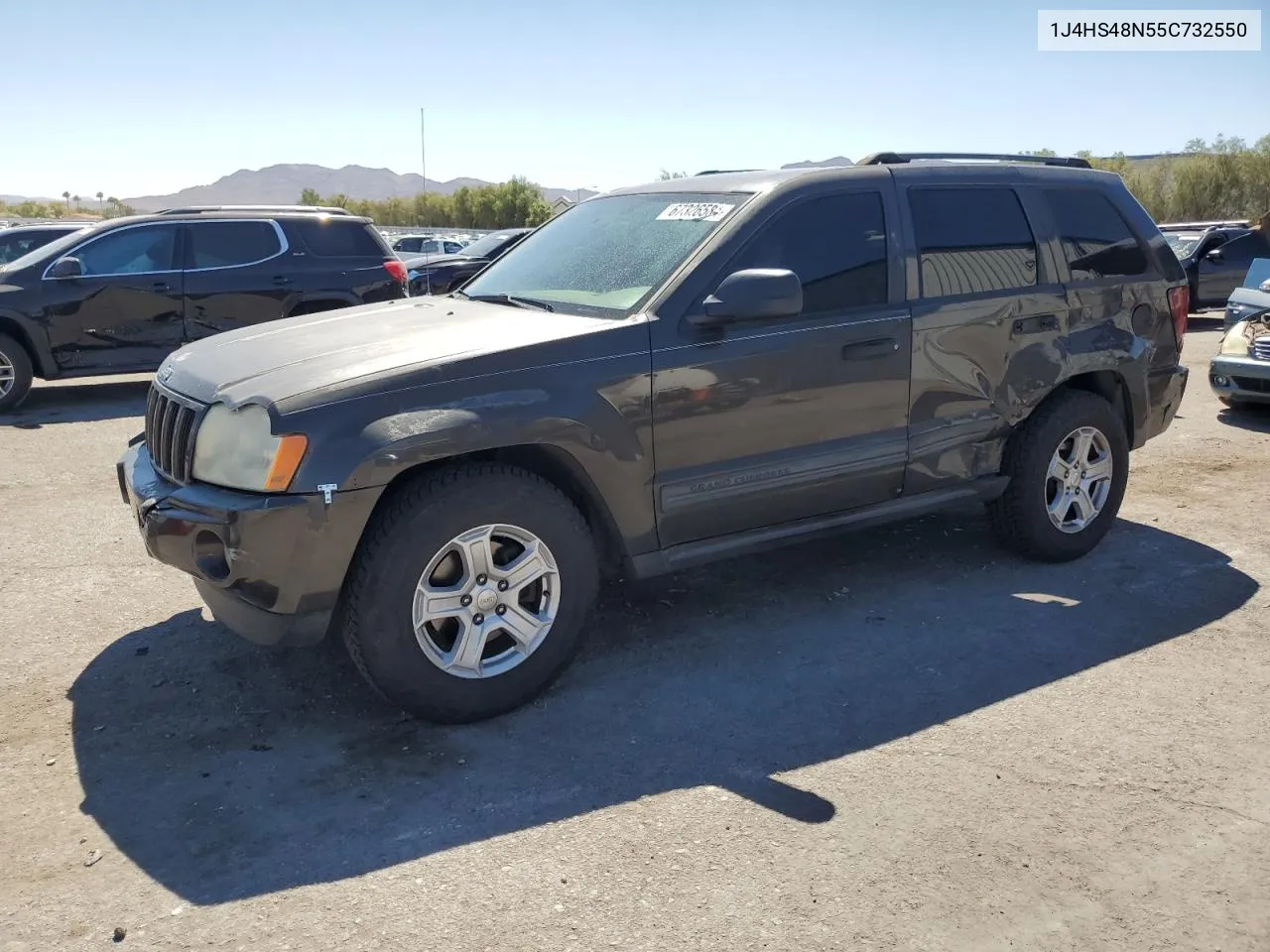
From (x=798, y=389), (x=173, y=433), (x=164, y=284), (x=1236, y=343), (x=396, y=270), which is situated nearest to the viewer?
(x=173, y=433)

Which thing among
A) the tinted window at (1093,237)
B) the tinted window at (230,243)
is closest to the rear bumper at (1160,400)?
the tinted window at (1093,237)

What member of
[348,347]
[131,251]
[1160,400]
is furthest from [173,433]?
[131,251]

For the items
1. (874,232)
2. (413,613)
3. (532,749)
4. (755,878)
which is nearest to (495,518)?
(413,613)

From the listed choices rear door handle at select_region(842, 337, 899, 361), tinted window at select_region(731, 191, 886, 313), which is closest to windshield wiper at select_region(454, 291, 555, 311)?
tinted window at select_region(731, 191, 886, 313)

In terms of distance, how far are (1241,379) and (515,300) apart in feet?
23.0

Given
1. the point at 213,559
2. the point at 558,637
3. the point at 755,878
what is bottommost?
the point at 755,878

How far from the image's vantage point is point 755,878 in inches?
116

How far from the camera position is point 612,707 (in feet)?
13.0

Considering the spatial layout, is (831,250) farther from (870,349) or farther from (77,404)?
(77,404)

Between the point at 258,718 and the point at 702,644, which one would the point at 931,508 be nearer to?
the point at 702,644

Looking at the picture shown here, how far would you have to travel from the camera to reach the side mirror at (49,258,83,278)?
991 cm

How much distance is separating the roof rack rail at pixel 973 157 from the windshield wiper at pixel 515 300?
65.2 inches

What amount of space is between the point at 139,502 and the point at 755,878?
245 cm

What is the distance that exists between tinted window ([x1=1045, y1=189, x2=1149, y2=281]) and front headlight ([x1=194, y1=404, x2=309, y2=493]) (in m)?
3.86
